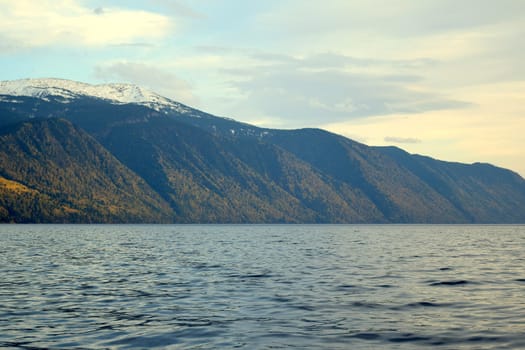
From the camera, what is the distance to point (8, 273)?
56.3m

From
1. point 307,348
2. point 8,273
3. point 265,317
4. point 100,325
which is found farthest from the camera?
point 8,273

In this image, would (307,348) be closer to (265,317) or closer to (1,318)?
(265,317)

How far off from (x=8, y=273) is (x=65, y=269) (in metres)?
6.04

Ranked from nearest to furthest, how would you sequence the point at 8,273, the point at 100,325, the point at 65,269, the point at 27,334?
the point at 27,334 < the point at 100,325 < the point at 8,273 < the point at 65,269

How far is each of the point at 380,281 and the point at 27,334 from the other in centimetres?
3027

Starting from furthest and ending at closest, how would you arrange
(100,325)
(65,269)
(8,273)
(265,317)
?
(65,269), (8,273), (265,317), (100,325)

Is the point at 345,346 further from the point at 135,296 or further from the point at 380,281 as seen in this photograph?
the point at 380,281

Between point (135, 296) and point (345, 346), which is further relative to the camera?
point (135, 296)

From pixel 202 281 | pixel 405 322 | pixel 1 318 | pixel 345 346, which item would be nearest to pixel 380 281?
pixel 202 281

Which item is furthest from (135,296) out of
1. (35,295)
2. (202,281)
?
(202,281)

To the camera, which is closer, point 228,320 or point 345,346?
point 345,346

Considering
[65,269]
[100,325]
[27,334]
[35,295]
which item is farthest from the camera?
[65,269]

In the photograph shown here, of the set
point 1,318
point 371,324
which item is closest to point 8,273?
point 1,318

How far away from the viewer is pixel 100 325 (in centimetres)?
3067
